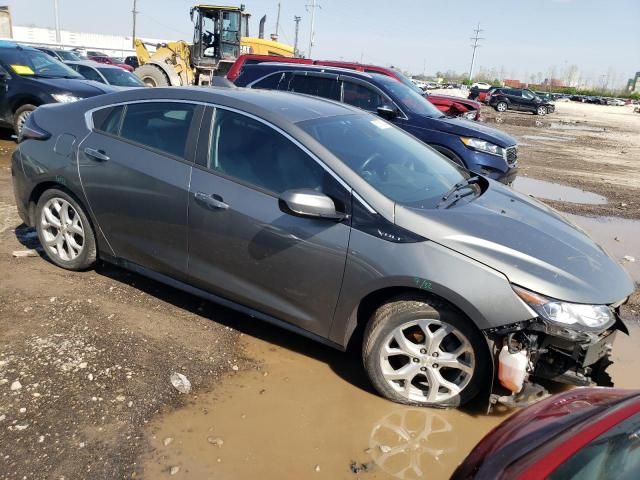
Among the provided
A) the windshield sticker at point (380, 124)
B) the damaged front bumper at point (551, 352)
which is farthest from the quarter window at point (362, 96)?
the damaged front bumper at point (551, 352)

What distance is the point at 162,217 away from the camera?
12.1ft

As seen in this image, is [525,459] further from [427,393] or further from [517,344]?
[427,393]

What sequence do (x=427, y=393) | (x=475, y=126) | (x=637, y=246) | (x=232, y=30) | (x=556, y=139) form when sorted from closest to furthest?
(x=427, y=393), (x=637, y=246), (x=475, y=126), (x=232, y=30), (x=556, y=139)

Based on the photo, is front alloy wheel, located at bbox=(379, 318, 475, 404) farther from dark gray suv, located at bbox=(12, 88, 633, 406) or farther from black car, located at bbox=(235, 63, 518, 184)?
black car, located at bbox=(235, 63, 518, 184)

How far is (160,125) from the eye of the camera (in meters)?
3.85

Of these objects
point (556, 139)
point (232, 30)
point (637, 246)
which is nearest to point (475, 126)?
point (637, 246)

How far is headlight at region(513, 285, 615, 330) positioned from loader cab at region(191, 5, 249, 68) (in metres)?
16.9

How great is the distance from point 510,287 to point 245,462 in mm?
1607

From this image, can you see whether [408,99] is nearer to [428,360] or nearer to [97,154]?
[97,154]

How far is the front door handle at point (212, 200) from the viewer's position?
11.2ft

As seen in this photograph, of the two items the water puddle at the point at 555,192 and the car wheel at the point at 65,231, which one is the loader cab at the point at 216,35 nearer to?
the water puddle at the point at 555,192

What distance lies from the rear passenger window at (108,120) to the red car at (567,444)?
11.1 ft

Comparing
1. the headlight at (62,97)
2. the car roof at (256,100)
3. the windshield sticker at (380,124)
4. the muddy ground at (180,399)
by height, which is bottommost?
the muddy ground at (180,399)

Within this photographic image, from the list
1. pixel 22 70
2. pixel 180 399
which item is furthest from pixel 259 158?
pixel 22 70
